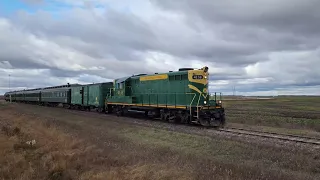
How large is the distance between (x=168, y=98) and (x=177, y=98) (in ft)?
3.27

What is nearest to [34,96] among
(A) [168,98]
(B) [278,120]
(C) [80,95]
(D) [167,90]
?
(C) [80,95]

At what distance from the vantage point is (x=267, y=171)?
826 cm

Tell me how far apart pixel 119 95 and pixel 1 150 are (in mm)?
16548

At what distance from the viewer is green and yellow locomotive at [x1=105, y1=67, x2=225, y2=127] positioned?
19.0 meters

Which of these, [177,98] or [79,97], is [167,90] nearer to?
[177,98]

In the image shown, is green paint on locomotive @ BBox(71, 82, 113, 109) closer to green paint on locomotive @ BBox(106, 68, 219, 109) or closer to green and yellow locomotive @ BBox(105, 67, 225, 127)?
green paint on locomotive @ BBox(106, 68, 219, 109)

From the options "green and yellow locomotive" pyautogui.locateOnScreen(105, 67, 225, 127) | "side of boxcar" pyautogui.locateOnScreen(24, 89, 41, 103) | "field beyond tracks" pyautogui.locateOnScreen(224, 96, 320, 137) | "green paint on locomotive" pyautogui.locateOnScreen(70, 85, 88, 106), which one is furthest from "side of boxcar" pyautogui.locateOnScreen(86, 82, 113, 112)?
"side of boxcar" pyautogui.locateOnScreen(24, 89, 41, 103)

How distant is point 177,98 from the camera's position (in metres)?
20.8

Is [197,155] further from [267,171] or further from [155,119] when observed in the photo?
[155,119]

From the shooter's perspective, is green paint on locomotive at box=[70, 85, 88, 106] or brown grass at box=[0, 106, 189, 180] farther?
green paint on locomotive at box=[70, 85, 88, 106]

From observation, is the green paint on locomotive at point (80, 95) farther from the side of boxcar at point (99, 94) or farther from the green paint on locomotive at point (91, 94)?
the side of boxcar at point (99, 94)

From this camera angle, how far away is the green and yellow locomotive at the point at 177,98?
749 inches

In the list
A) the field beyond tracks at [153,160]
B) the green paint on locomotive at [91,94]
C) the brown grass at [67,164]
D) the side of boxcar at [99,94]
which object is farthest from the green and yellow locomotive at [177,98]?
the brown grass at [67,164]

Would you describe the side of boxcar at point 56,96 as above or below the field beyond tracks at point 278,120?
above
